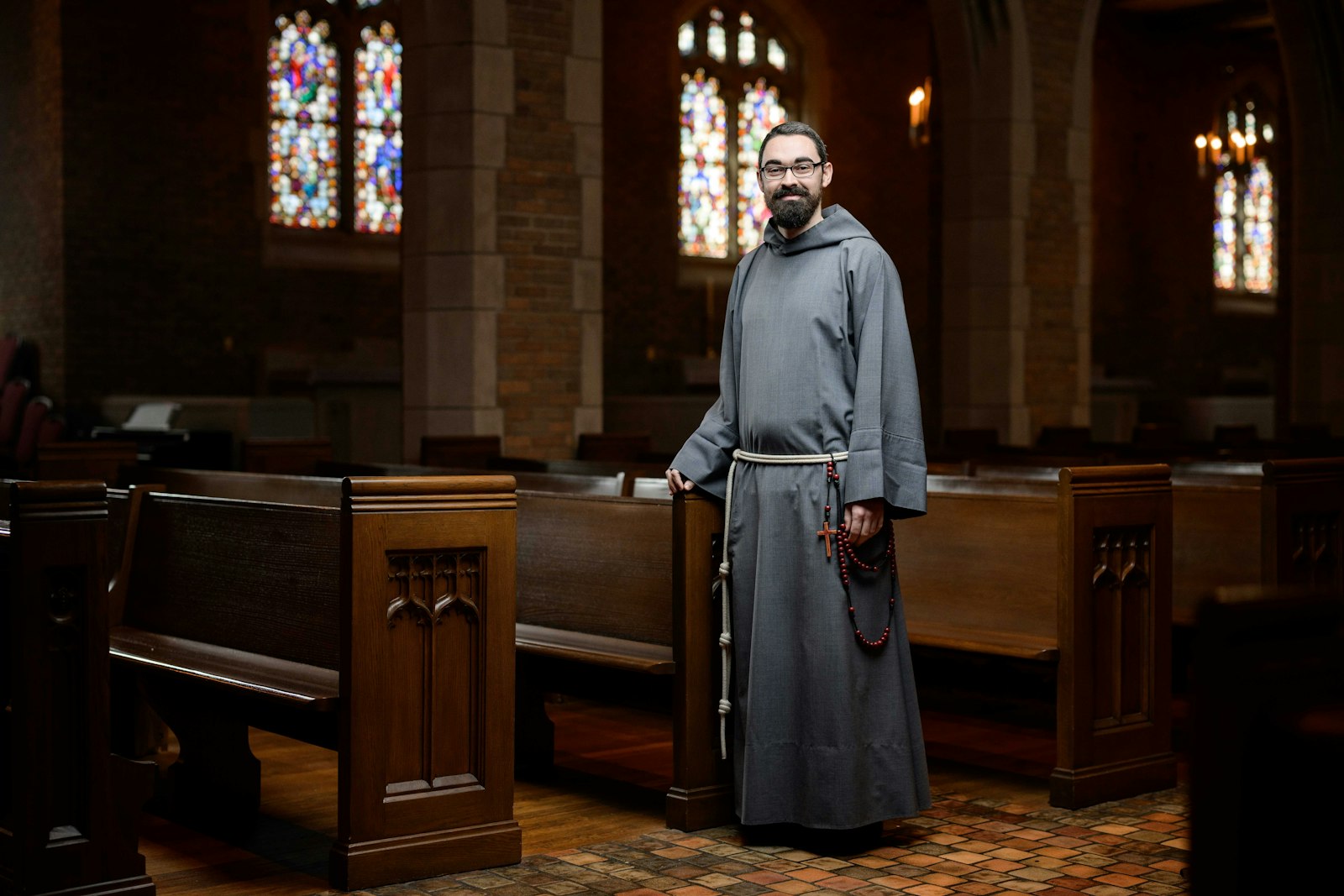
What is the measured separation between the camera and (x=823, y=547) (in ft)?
10.7

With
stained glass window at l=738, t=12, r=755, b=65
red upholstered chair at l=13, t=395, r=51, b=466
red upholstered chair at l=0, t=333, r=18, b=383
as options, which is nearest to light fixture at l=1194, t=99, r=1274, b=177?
stained glass window at l=738, t=12, r=755, b=65

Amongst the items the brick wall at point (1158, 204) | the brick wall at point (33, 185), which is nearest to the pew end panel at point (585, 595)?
the brick wall at point (33, 185)

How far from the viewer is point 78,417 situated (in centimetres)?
1150

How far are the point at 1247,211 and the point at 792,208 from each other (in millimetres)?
19667

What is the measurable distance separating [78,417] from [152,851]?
8919 millimetres

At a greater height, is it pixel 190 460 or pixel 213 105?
pixel 213 105

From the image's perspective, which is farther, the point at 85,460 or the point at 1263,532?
the point at 85,460

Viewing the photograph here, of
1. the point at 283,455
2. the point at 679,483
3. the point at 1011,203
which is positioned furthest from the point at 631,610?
the point at 1011,203

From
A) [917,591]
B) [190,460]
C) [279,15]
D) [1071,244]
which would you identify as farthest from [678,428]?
[917,591]

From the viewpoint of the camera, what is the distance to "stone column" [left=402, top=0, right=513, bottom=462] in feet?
25.6

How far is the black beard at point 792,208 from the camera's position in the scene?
3334mm

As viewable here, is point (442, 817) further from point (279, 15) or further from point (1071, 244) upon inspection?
point (279, 15)

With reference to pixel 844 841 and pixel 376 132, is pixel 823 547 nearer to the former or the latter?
pixel 844 841

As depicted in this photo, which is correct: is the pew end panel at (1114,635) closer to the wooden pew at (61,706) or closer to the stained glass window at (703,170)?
the wooden pew at (61,706)
